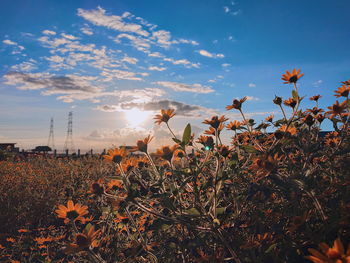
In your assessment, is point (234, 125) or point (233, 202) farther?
point (234, 125)

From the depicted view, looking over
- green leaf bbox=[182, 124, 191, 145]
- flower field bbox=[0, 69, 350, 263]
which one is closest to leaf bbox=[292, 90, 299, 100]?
flower field bbox=[0, 69, 350, 263]

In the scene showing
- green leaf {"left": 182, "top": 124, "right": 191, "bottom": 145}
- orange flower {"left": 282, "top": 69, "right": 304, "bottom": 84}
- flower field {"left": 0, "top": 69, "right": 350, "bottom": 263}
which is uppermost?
orange flower {"left": 282, "top": 69, "right": 304, "bottom": 84}

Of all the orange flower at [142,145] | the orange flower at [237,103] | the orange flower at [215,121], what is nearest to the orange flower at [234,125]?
the orange flower at [237,103]

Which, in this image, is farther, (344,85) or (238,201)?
(344,85)

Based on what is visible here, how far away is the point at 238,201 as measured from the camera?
177cm

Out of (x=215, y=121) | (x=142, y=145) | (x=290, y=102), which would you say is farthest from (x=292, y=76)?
(x=142, y=145)

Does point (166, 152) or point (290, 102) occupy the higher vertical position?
point (290, 102)

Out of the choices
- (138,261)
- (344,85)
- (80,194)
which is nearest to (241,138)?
(344,85)

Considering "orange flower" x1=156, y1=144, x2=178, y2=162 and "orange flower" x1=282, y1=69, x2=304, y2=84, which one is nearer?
"orange flower" x1=156, y1=144, x2=178, y2=162

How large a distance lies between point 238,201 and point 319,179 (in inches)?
32.7

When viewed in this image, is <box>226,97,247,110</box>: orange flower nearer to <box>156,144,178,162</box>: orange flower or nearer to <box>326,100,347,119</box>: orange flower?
<box>326,100,347,119</box>: orange flower

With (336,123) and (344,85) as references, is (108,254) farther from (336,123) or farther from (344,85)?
(344,85)

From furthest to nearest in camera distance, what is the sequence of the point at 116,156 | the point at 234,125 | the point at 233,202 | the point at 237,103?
the point at 234,125, the point at 237,103, the point at 233,202, the point at 116,156

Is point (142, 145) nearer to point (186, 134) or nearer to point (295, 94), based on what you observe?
point (186, 134)
